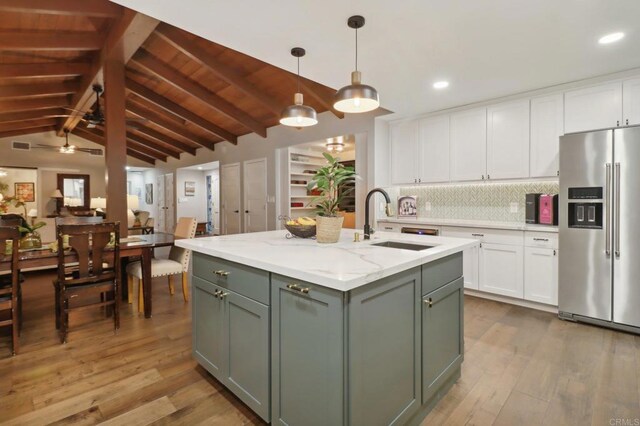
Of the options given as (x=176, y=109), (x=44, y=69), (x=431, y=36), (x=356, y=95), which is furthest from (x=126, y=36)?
(x=431, y=36)

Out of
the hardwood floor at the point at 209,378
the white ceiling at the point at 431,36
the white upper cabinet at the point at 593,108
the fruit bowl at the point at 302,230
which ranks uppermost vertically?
the white ceiling at the point at 431,36

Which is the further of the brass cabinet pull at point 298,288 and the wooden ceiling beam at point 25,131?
the wooden ceiling beam at point 25,131

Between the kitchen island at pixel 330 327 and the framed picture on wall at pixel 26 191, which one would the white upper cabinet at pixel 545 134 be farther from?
the framed picture on wall at pixel 26 191

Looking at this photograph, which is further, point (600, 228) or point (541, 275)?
point (541, 275)

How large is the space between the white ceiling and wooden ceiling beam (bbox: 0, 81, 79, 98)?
17.0 ft

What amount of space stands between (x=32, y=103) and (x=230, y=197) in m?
4.33

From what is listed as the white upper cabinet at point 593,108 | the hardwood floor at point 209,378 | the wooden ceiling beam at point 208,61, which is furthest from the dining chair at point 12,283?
the white upper cabinet at point 593,108

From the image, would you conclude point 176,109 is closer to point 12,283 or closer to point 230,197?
point 230,197

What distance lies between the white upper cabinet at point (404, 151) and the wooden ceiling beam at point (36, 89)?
599 cm

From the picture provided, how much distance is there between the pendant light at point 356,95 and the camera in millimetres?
1981

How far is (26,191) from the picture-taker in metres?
9.28

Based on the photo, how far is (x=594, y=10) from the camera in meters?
2.10

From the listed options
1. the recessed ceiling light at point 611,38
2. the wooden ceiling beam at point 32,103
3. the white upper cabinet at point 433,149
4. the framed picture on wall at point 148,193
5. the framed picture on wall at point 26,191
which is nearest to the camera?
the recessed ceiling light at point 611,38

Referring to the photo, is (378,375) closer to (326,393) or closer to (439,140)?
(326,393)
